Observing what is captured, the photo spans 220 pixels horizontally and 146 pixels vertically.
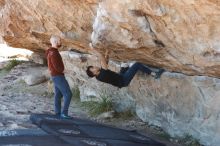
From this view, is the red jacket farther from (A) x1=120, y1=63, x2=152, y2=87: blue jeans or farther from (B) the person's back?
(A) x1=120, y1=63, x2=152, y2=87: blue jeans

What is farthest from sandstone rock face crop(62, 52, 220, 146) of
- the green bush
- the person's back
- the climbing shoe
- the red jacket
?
the green bush

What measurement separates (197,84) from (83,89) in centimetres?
371

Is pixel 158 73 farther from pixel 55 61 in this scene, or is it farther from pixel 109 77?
pixel 55 61

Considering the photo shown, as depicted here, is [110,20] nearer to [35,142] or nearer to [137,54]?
[137,54]

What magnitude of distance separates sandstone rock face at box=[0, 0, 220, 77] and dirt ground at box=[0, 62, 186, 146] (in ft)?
3.90

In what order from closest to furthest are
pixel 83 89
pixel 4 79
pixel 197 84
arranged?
pixel 197 84 < pixel 83 89 < pixel 4 79

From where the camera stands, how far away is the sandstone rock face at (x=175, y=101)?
7340 millimetres

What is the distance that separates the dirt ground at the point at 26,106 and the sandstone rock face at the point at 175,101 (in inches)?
10.1

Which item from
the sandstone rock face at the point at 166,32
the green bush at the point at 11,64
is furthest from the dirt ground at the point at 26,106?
the sandstone rock face at the point at 166,32

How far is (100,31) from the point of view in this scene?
731 cm

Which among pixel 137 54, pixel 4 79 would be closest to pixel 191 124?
pixel 137 54

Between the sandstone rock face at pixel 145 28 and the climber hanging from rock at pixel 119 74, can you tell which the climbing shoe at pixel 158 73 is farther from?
the sandstone rock face at pixel 145 28

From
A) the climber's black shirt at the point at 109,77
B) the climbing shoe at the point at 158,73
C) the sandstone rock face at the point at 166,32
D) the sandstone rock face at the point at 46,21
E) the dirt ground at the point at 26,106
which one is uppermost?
the sandstone rock face at the point at 46,21

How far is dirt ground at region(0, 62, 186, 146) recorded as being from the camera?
815 centimetres
